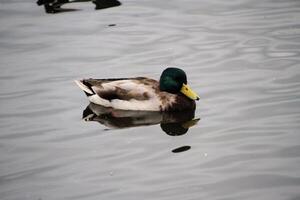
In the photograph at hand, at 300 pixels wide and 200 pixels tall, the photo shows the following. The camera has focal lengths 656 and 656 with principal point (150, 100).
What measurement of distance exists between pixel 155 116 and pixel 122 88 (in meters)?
0.84

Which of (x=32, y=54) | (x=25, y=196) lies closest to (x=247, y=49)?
(x=32, y=54)

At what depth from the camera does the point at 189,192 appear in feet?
28.5

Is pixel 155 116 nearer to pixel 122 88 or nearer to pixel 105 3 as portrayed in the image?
pixel 122 88

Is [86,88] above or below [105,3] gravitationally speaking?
below

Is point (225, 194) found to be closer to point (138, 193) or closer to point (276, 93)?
point (138, 193)

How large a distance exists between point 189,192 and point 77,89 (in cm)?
543

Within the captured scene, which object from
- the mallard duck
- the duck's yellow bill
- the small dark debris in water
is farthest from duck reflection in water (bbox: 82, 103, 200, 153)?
the small dark debris in water

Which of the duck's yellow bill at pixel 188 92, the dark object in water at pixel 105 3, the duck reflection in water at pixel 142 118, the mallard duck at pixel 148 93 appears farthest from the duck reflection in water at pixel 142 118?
the dark object in water at pixel 105 3

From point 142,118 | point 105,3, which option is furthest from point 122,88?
point 105,3

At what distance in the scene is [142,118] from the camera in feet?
39.1

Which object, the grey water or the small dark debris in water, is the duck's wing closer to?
the grey water

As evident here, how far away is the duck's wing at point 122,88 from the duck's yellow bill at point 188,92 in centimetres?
51

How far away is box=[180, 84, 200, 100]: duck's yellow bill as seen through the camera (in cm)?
1208

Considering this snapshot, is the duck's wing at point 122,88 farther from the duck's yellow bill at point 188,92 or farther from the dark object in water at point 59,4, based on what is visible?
the dark object in water at point 59,4
